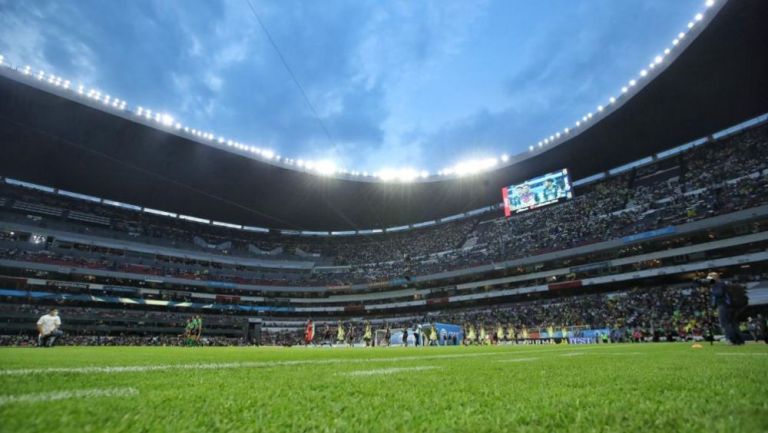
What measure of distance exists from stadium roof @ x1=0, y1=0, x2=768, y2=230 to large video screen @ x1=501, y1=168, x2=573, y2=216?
8.64ft

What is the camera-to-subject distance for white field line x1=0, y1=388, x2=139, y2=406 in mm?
2019

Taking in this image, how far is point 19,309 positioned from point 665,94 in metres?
63.9

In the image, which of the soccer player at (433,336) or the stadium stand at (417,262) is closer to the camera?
the soccer player at (433,336)

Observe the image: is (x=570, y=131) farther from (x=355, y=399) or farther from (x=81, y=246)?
(x=81, y=246)

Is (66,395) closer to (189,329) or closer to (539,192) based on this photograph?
(189,329)

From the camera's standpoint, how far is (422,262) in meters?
55.7

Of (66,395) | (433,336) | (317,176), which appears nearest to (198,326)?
(433,336)

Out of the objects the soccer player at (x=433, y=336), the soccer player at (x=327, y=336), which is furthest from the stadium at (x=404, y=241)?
the soccer player at (x=327, y=336)

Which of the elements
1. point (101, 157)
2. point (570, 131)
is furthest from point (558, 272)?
point (101, 157)

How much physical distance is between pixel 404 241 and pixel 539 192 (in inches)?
1067

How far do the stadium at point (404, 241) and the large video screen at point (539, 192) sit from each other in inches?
9.1

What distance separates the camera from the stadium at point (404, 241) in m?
15.9

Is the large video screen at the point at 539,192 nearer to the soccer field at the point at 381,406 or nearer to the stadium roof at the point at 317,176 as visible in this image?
the stadium roof at the point at 317,176

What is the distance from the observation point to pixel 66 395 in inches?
89.6
